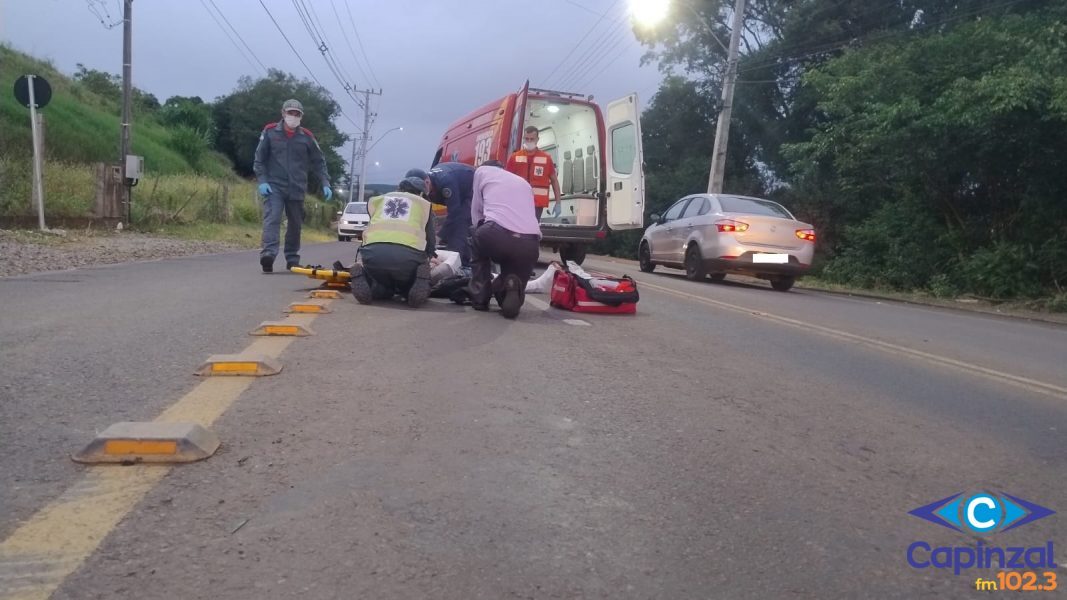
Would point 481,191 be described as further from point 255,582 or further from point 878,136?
point 878,136

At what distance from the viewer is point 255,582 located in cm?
244

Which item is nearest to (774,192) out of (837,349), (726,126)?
(726,126)

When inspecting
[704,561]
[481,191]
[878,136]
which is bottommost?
[704,561]

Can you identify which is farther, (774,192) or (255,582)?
(774,192)

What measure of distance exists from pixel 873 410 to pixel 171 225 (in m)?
21.3

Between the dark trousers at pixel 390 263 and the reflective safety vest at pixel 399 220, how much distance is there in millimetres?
55

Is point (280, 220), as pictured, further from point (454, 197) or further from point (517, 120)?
point (517, 120)

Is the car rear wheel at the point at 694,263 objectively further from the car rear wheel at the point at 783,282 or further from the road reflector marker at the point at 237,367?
the road reflector marker at the point at 237,367

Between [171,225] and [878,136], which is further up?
[878,136]

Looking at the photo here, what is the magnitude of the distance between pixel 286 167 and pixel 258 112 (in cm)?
4192

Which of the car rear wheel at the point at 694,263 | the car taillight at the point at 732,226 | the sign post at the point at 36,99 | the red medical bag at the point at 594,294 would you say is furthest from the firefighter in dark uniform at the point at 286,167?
the sign post at the point at 36,99

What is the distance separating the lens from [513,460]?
3600 mm

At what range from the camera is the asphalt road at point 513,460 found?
2615mm

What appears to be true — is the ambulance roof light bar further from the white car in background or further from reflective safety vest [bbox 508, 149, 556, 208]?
the white car in background
